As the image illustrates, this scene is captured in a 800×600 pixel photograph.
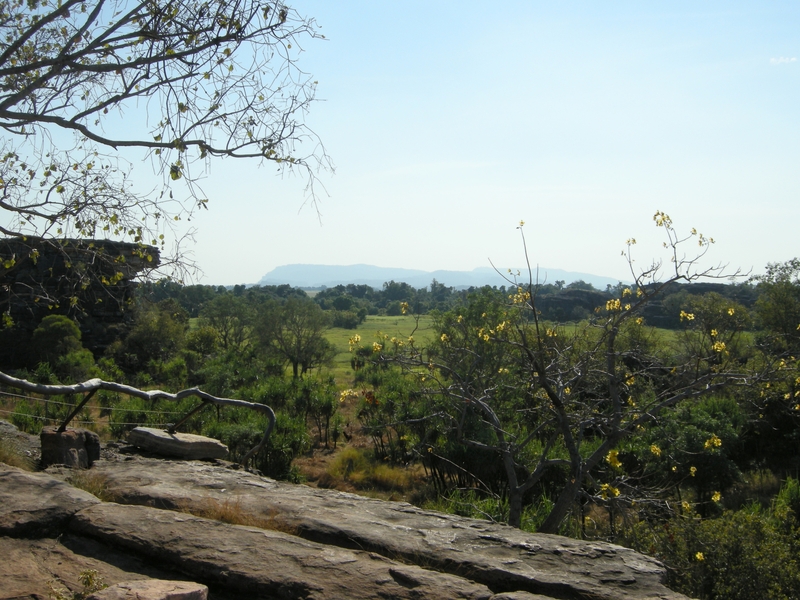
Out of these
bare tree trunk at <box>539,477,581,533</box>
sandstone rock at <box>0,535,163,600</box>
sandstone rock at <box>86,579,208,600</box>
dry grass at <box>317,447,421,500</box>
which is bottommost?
dry grass at <box>317,447,421,500</box>

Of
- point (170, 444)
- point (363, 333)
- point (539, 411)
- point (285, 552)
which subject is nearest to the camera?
point (285, 552)

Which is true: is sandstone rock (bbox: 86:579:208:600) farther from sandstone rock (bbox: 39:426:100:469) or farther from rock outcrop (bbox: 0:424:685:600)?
sandstone rock (bbox: 39:426:100:469)

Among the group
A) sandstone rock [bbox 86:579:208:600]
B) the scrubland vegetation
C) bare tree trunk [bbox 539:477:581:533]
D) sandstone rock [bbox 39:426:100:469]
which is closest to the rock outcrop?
sandstone rock [bbox 86:579:208:600]

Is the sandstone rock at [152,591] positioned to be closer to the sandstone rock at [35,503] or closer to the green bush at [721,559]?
the sandstone rock at [35,503]

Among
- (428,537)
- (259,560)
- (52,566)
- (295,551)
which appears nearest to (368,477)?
(428,537)

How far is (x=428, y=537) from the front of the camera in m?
4.41

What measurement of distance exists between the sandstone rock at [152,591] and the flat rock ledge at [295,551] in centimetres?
49

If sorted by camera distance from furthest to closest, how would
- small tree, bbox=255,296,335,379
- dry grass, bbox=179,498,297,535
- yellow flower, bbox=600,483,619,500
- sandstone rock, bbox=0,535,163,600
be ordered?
small tree, bbox=255,296,335,379 < yellow flower, bbox=600,483,619,500 < dry grass, bbox=179,498,297,535 < sandstone rock, bbox=0,535,163,600

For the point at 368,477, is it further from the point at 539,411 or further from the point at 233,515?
the point at 233,515

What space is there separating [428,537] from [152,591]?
76.7 inches

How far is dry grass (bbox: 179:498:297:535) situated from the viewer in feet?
14.7

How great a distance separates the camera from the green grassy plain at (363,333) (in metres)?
34.6

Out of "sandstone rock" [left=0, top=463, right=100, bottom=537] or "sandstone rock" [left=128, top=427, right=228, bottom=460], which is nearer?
"sandstone rock" [left=0, top=463, right=100, bottom=537]

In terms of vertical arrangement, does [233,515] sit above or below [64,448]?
below
